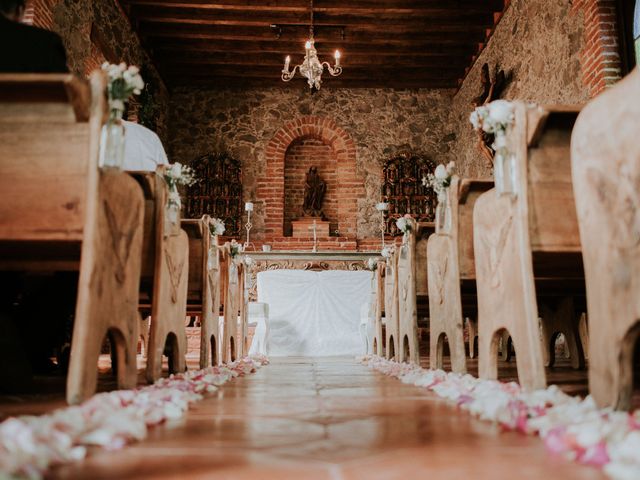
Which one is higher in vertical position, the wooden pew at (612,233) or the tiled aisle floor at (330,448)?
the wooden pew at (612,233)

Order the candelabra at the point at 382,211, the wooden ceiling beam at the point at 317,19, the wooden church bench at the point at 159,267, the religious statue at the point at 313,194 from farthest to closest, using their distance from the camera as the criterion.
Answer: the religious statue at the point at 313,194 < the candelabra at the point at 382,211 < the wooden ceiling beam at the point at 317,19 < the wooden church bench at the point at 159,267

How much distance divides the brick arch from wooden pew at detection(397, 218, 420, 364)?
5.46 meters

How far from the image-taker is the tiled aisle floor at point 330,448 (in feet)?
Answer: 3.06

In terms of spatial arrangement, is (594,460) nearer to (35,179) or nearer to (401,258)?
(35,179)

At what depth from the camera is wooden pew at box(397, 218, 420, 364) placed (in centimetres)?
363

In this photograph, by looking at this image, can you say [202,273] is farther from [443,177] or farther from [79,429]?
[79,429]

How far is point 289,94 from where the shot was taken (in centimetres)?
995

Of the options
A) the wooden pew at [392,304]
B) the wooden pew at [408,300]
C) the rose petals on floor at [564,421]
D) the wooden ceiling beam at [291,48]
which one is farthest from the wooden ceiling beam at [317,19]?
the rose petals on floor at [564,421]

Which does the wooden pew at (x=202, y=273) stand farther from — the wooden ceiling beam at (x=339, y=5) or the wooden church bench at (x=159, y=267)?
the wooden ceiling beam at (x=339, y=5)

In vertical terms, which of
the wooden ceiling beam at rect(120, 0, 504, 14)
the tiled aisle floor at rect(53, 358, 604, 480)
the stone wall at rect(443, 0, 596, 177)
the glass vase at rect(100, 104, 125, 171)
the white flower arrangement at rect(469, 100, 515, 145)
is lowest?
the tiled aisle floor at rect(53, 358, 604, 480)

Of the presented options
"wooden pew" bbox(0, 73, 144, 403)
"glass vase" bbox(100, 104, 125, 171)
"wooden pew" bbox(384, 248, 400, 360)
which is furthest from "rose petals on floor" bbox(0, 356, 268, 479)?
"wooden pew" bbox(384, 248, 400, 360)

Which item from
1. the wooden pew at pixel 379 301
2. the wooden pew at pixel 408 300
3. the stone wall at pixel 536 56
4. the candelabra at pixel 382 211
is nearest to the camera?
the wooden pew at pixel 408 300

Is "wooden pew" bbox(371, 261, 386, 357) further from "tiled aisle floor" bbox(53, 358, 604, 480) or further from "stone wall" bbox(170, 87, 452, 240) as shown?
"stone wall" bbox(170, 87, 452, 240)

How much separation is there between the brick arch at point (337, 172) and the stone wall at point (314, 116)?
0.03 m
